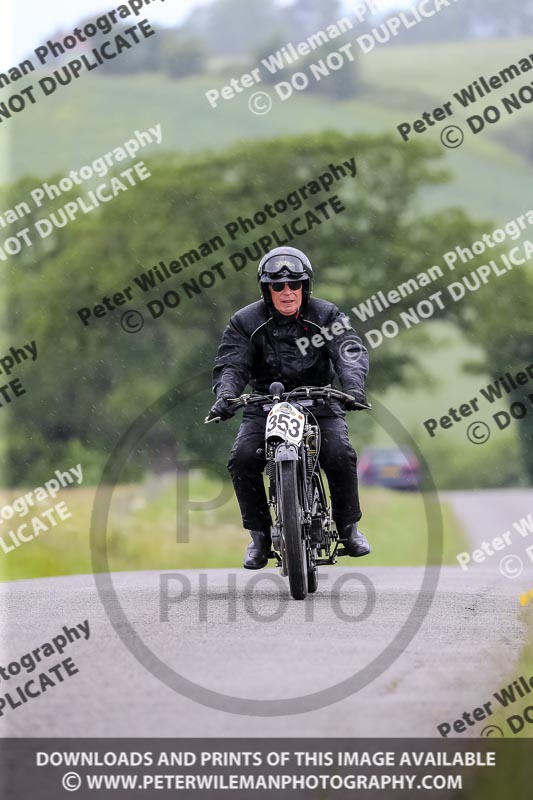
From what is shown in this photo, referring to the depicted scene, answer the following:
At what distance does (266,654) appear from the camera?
23.2 feet

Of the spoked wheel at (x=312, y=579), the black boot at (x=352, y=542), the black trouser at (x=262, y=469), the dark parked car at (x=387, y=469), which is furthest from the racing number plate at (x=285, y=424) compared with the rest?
the dark parked car at (x=387, y=469)

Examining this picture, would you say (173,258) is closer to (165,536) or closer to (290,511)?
(165,536)

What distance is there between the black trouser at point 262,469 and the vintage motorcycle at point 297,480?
0.12m

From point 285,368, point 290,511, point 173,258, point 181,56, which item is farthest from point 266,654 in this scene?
point 181,56

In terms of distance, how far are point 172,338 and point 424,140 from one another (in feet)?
32.9

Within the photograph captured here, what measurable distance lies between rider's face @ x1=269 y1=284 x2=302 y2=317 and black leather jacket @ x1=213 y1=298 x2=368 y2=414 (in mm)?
94

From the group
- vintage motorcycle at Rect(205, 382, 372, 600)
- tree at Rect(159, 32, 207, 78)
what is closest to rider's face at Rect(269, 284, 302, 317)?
vintage motorcycle at Rect(205, 382, 372, 600)

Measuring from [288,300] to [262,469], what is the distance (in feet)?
3.69

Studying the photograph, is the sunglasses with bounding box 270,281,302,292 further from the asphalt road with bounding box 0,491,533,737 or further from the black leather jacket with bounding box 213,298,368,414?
the asphalt road with bounding box 0,491,533,737

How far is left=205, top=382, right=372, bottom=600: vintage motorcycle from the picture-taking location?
26.8 feet

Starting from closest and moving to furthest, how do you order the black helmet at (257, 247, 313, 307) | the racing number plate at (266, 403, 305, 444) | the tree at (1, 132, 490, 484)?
the racing number plate at (266, 403, 305, 444), the black helmet at (257, 247, 313, 307), the tree at (1, 132, 490, 484)

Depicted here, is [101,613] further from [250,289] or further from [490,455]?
[490,455]

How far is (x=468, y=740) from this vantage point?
5.79 metres

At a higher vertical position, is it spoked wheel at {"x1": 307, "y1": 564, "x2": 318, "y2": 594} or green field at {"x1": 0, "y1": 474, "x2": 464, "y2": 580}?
green field at {"x1": 0, "y1": 474, "x2": 464, "y2": 580}
